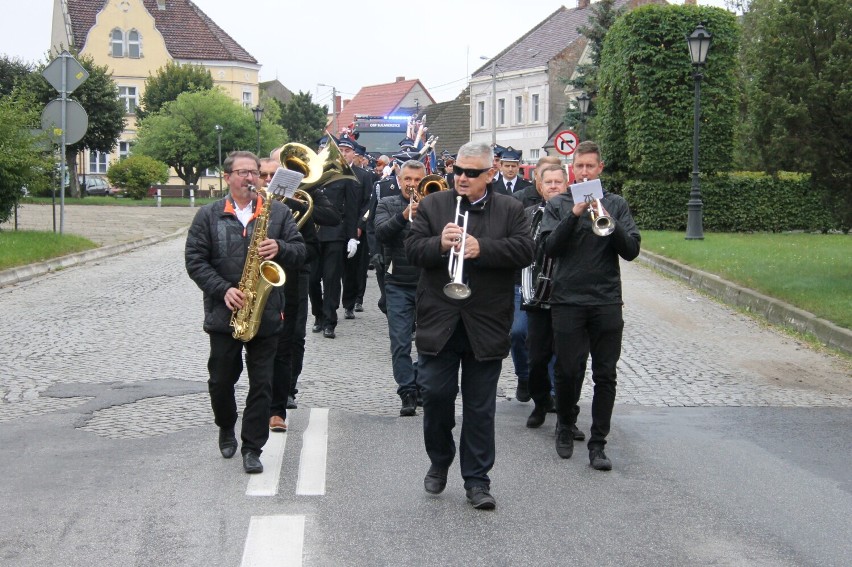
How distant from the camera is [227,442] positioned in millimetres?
6836

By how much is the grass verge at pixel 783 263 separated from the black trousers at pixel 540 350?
552cm

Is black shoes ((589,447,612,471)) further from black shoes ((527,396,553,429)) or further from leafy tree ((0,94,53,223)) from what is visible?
leafy tree ((0,94,53,223))

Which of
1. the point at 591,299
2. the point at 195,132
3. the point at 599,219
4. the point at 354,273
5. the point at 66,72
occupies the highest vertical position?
the point at 195,132

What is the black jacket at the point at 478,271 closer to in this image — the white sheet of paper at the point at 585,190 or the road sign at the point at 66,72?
the white sheet of paper at the point at 585,190

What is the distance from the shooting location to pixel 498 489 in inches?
244

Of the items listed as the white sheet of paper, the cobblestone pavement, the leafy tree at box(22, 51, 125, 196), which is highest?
the leafy tree at box(22, 51, 125, 196)

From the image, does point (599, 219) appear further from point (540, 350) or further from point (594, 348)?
point (540, 350)

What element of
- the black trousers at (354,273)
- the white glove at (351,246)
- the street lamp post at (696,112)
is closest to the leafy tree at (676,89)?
the street lamp post at (696,112)

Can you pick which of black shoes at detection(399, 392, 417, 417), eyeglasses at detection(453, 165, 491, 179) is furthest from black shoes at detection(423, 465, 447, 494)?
black shoes at detection(399, 392, 417, 417)

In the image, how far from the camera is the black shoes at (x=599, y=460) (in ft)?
21.8

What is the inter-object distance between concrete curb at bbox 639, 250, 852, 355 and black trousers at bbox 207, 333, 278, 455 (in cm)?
693

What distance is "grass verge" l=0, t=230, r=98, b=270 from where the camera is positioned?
62.5 feet

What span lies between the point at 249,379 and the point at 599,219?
221 cm

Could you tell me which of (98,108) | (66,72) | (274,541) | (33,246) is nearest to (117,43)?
(98,108)
